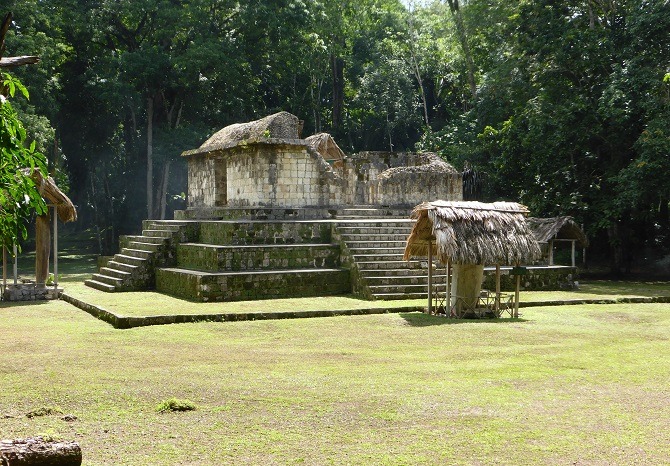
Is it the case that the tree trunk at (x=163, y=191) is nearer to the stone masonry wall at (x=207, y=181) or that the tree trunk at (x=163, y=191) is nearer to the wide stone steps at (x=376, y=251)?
the stone masonry wall at (x=207, y=181)

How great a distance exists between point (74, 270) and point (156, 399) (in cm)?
1855

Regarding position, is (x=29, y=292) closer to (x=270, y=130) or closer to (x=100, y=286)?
(x=100, y=286)

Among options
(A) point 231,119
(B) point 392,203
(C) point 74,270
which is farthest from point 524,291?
(A) point 231,119

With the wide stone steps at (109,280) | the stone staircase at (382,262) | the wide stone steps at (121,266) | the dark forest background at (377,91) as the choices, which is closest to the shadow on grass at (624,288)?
the dark forest background at (377,91)

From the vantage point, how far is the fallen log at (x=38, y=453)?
458cm

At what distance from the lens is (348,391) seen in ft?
23.6

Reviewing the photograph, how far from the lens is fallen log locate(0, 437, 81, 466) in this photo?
15.0ft

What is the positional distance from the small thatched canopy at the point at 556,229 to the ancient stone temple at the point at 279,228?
223cm

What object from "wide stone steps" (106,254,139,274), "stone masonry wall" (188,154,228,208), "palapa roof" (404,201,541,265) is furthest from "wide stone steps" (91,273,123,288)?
"palapa roof" (404,201,541,265)

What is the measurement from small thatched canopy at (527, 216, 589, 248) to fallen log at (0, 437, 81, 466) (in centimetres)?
1528

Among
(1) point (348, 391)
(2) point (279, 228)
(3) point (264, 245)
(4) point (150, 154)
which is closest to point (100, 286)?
(3) point (264, 245)

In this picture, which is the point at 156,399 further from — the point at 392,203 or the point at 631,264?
the point at 631,264

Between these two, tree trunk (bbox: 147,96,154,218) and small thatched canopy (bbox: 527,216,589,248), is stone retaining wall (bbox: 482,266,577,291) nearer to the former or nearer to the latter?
small thatched canopy (bbox: 527,216,589,248)

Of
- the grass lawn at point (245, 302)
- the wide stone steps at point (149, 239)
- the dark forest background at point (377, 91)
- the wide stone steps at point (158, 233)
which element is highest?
the dark forest background at point (377, 91)
